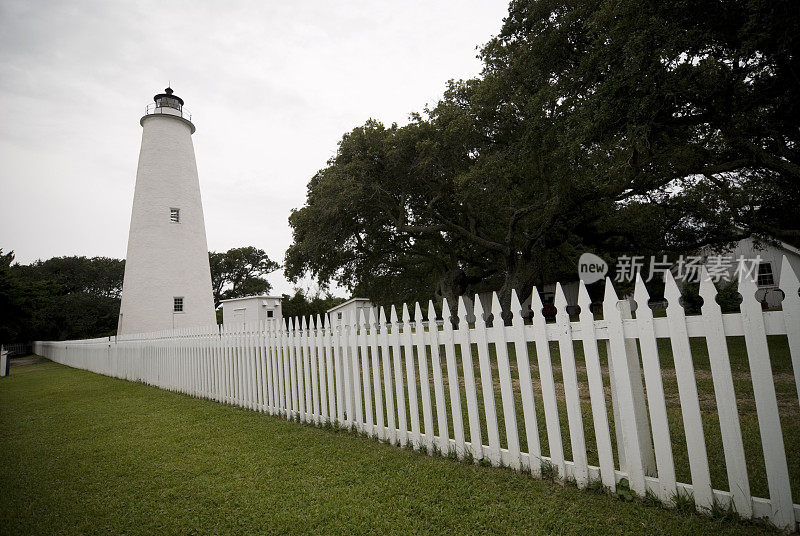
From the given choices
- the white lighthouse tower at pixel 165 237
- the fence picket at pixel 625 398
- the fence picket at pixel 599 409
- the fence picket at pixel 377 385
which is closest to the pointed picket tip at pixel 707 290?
the fence picket at pixel 625 398

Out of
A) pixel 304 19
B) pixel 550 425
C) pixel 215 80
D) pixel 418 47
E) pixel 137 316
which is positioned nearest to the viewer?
pixel 550 425

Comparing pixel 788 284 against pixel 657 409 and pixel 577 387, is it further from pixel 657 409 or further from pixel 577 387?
pixel 577 387

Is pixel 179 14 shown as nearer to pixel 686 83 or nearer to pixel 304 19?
pixel 304 19

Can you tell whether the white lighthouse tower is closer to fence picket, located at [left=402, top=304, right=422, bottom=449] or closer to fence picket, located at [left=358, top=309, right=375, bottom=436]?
fence picket, located at [left=358, top=309, right=375, bottom=436]

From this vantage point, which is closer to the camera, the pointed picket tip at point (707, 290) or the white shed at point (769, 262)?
the pointed picket tip at point (707, 290)

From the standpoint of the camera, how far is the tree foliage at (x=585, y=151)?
748cm

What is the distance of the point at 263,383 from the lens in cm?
598

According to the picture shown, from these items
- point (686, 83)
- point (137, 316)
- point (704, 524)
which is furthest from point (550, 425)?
point (137, 316)

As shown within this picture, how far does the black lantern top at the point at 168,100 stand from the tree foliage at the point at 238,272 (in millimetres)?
32546

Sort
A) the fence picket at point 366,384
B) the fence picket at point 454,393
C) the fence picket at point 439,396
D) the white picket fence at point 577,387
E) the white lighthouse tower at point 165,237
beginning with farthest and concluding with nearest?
the white lighthouse tower at point 165,237 → the fence picket at point 366,384 → the fence picket at point 439,396 → the fence picket at point 454,393 → the white picket fence at point 577,387

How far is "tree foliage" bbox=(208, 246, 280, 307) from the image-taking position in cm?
5191

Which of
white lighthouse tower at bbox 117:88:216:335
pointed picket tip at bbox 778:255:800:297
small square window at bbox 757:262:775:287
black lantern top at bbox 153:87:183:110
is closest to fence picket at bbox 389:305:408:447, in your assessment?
pointed picket tip at bbox 778:255:800:297

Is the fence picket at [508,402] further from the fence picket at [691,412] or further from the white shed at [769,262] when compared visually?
the white shed at [769,262]

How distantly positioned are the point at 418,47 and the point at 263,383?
379 inches
